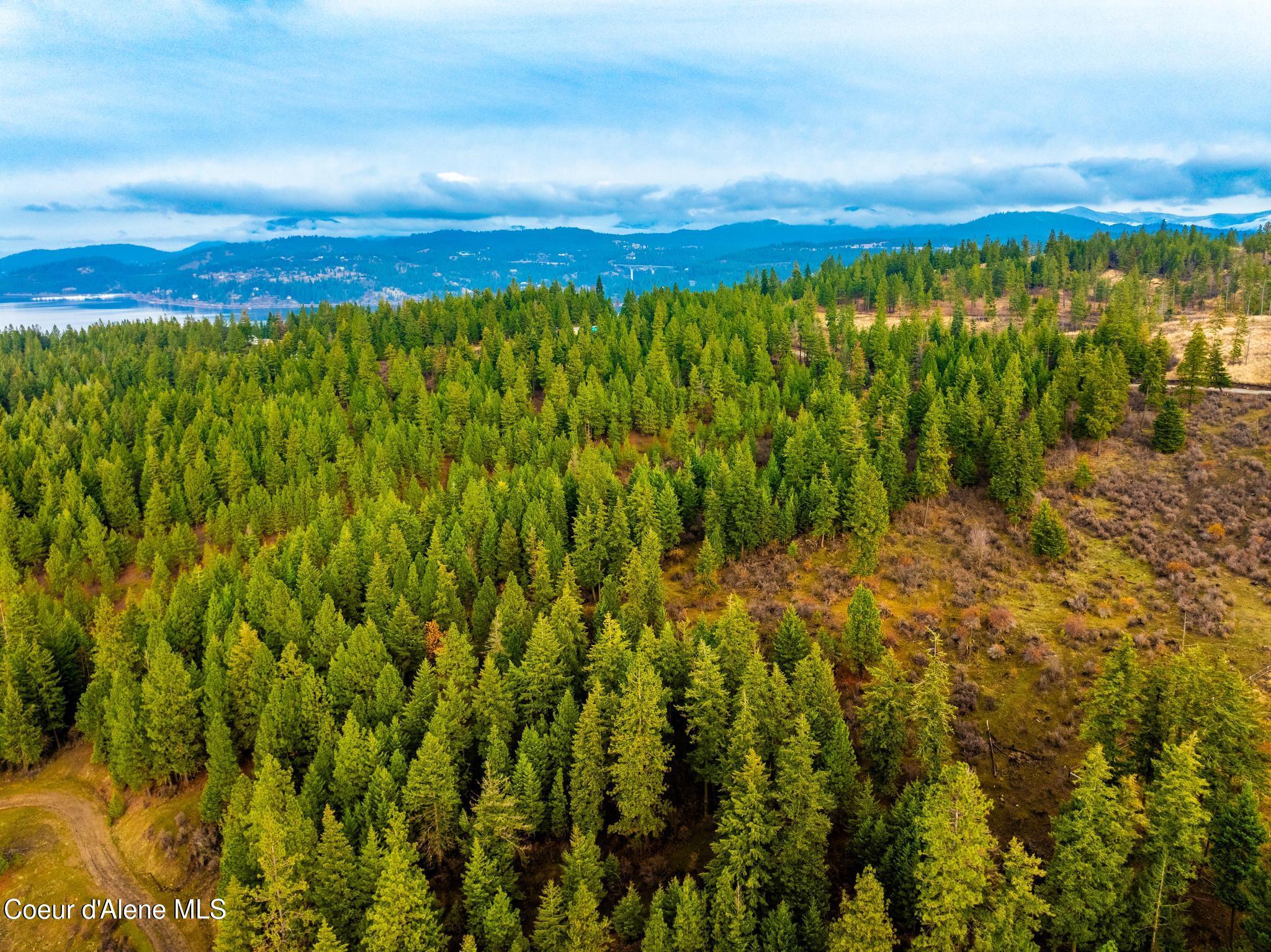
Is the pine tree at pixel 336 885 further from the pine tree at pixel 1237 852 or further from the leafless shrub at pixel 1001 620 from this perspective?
the leafless shrub at pixel 1001 620

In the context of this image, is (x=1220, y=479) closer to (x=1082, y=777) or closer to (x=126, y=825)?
(x=1082, y=777)

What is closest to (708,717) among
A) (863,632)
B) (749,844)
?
(749,844)

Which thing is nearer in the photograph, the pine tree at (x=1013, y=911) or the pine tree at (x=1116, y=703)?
the pine tree at (x=1013, y=911)

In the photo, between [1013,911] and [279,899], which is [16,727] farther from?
[1013,911]

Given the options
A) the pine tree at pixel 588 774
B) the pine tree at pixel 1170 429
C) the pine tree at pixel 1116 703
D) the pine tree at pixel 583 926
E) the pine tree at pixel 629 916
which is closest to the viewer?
the pine tree at pixel 583 926

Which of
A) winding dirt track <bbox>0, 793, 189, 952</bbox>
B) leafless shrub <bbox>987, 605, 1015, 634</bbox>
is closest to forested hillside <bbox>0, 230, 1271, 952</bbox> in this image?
leafless shrub <bbox>987, 605, 1015, 634</bbox>

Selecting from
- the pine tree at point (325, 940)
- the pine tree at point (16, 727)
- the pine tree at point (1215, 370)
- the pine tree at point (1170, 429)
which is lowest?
the pine tree at point (16, 727)

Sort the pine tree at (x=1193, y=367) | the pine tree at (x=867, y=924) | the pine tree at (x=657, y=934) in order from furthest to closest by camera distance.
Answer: the pine tree at (x=1193, y=367), the pine tree at (x=657, y=934), the pine tree at (x=867, y=924)

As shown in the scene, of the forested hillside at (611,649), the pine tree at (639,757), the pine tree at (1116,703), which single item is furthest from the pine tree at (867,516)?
the pine tree at (639,757)
